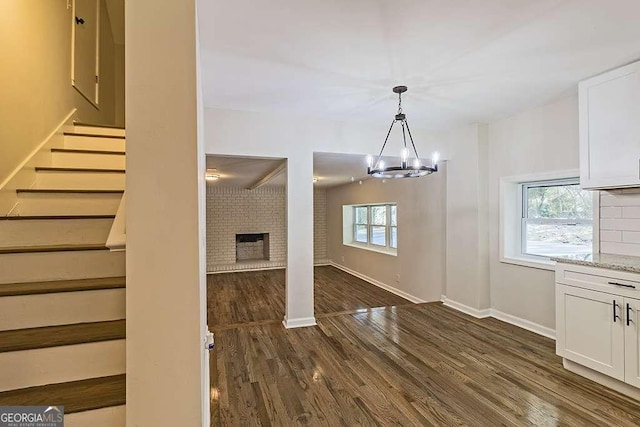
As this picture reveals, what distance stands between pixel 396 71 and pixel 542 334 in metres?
3.23

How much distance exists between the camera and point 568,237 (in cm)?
350

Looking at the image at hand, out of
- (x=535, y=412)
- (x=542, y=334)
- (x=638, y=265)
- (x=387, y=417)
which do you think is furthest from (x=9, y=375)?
(x=542, y=334)

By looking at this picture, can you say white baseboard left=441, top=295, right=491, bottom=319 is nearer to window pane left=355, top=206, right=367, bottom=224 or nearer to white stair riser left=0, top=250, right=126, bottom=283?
window pane left=355, top=206, right=367, bottom=224

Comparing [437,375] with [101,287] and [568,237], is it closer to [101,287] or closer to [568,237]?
[568,237]

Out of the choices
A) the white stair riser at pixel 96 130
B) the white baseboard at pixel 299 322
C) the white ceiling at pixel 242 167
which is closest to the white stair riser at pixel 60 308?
the white stair riser at pixel 96 130

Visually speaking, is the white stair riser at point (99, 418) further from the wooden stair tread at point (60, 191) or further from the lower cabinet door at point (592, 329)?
the lower cabinet door at point (592, 329)

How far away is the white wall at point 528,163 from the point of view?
3320mm

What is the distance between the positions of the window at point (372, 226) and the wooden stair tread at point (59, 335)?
543cm

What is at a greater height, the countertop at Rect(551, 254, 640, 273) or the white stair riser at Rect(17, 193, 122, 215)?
the white stair riser at Rect(17, 193, 122, 215)

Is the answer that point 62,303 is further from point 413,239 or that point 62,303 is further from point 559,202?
point 413,239

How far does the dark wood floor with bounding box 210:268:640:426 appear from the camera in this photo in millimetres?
2117

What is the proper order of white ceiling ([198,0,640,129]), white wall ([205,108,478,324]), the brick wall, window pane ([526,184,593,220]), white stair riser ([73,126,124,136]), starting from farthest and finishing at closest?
1. the brick wall
2. white wall ([205,108,478,324])
3. window pane ([526,184,593,220])
4. white stair riser ([73,126,124,136])
5. white ceiling ([198,0,640,129])

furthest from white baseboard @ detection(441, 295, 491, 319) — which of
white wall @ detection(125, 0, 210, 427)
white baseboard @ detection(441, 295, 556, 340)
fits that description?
white wall @ detection(125, 0, 210, 427)

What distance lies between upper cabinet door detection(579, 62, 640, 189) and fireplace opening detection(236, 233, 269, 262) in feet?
24.2
